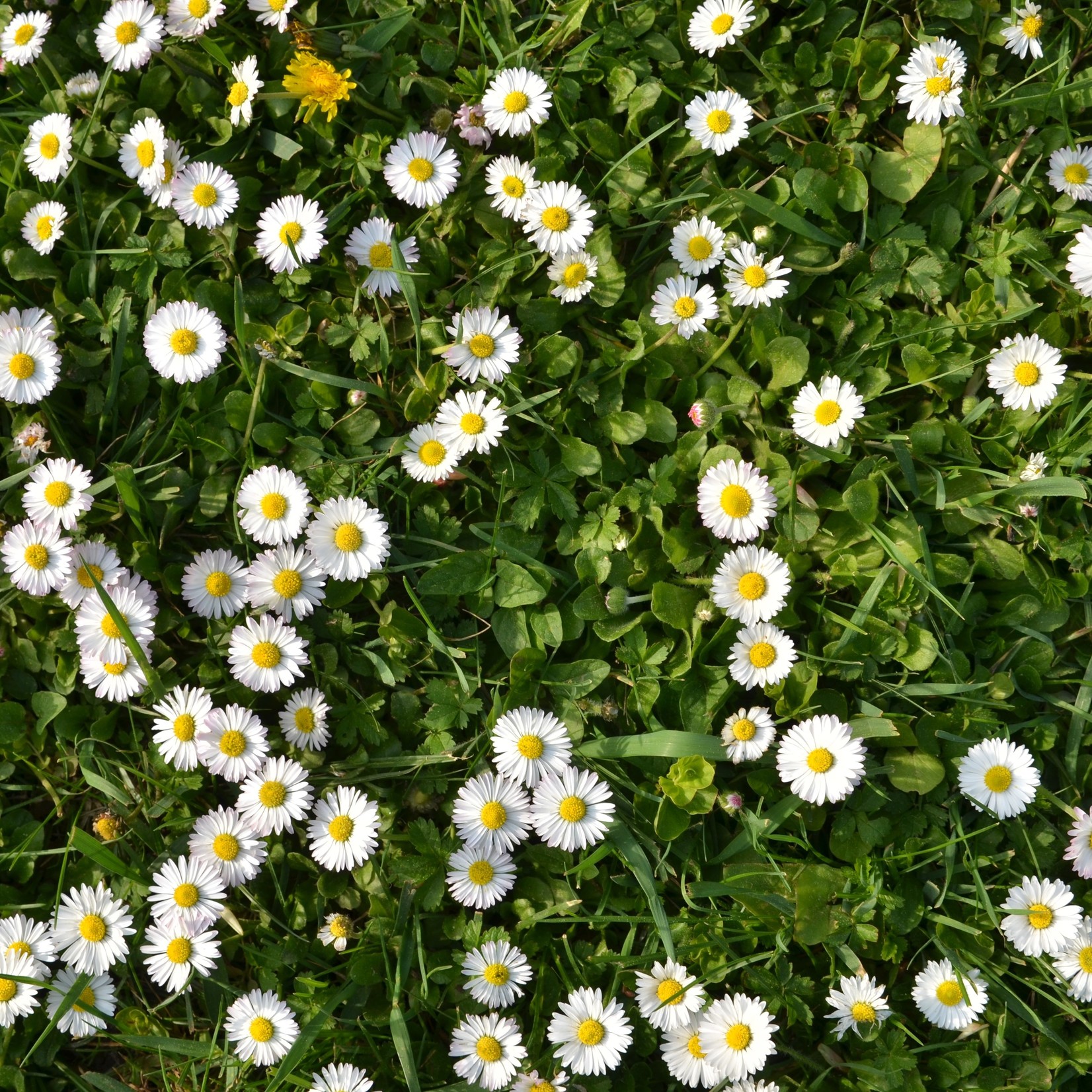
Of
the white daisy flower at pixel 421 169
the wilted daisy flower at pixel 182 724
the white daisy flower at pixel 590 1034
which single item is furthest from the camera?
the white daisy flower at pixel 421 169

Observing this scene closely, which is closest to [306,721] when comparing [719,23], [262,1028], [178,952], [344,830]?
[344,830]

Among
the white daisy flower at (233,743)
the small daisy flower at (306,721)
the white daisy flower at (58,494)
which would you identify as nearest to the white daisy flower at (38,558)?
the white daisy flower at (58,494)

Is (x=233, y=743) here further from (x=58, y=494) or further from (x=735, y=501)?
(x=735, y=501)

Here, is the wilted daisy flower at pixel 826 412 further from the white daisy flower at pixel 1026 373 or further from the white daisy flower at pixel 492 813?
the white daisy flower at pixel 492 813

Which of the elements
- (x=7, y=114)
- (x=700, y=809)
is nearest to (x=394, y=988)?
(x=700, y=809)

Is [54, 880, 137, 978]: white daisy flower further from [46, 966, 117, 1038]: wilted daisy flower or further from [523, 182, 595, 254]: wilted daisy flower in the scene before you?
[523, 182, 595, 254]: wilted daisy flower

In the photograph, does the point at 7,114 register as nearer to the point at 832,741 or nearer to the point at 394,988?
the point at 394,988
